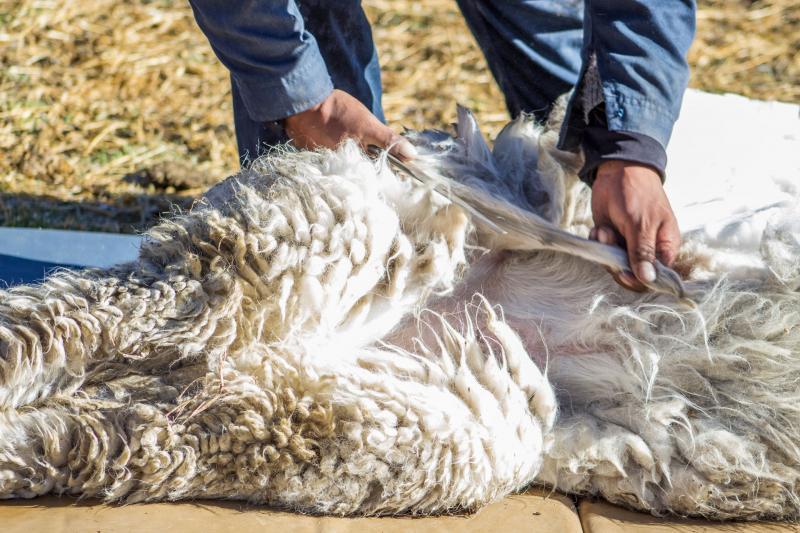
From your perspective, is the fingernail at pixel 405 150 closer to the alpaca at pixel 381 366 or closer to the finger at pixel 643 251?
the alpaca at pixel 381 366

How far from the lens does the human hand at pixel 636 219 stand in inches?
73.1

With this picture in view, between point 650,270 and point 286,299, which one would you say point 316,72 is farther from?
point 650,270

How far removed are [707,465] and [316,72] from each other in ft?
3.91

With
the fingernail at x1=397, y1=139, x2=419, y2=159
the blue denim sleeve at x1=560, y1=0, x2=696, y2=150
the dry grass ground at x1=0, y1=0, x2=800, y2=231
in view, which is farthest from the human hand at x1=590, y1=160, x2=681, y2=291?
the dry grass ground at x1=0, y1=0, x2=800, y2=231

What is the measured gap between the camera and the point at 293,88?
2.20 m

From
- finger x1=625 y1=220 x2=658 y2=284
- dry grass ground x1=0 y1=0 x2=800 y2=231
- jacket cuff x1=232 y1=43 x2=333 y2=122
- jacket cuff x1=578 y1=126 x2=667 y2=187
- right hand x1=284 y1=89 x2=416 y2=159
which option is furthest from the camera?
dry grass ground x1=0 y1=0 x2=800 y2=231

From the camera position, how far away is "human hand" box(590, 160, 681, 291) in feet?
6.09

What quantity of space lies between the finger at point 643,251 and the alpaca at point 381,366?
0.12 ft

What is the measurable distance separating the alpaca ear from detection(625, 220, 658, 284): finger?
1.32ft

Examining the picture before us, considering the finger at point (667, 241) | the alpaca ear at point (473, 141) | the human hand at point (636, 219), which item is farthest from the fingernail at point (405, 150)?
the finger at point (667, 241)

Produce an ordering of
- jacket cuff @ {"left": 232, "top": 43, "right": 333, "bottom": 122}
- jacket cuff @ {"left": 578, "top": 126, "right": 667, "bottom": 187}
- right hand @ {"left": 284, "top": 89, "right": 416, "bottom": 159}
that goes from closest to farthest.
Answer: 1. jacket cuff @ {"left": 578, "top": 126, "right": 667, "bottom": 187}
2. right hand @ {"left": 284, "top": 89, "right": 416, "bottom": 159}
3. jacket cuff @ {"left": 232, "top": 43, "right": 333, "bottom": 122}

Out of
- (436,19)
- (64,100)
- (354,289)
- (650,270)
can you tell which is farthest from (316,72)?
(436,19)

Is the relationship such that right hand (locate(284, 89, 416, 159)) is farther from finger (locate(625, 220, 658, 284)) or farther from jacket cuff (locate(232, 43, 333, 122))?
finger (locate(625, 220, 658, 284))

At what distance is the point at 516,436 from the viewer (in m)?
1.83
